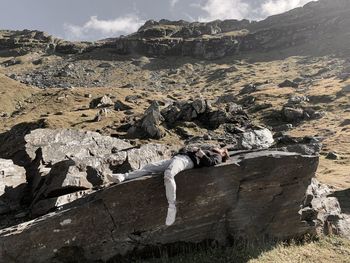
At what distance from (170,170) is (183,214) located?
211cm

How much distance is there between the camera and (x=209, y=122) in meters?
54.9

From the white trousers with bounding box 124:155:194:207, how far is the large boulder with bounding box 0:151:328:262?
44 centimetres

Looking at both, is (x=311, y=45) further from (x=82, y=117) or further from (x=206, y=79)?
(x=82, y=117)

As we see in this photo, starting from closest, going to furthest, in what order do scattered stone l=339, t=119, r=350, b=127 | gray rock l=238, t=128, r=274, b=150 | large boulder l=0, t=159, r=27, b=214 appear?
large boulder l=0, t=159, r=27, b=214, gray rock l=238, t=128, r=274, b=150, scattered stone l=339, t=119, r=350, b=127

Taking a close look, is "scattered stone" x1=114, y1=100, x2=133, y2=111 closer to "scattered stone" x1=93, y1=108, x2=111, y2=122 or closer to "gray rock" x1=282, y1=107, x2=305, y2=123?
"scattered stone" x1=93, y1=108, x2=111, y2=122

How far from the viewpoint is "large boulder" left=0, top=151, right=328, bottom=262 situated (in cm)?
1416

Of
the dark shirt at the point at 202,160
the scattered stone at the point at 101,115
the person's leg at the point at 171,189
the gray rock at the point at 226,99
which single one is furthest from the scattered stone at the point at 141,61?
the person's leg at the point at 171,189

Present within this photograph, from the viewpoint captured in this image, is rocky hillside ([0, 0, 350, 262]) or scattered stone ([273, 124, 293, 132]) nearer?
rocky hillside ([0, 0, 350, 262])

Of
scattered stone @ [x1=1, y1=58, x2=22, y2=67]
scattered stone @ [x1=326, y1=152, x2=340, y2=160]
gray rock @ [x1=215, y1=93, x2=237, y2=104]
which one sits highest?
scattered stone @ [x1=1, y1=58, x2=22, y2=67]

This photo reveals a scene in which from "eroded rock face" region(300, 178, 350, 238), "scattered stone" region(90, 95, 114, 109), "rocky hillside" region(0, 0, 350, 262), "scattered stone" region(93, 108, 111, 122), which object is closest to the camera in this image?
"rocky hillside" region(0, 0, 350, 262)

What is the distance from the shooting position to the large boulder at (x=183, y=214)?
14156 millimetres

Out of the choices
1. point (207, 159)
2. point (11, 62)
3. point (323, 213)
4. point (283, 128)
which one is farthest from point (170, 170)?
point (11, 62)

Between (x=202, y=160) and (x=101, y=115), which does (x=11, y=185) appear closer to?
(x=202, y=160)

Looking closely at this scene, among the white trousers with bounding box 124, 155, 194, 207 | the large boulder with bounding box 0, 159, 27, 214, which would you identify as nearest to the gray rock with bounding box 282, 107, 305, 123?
the large boulder with bounding box 0, 159, 27, 214
